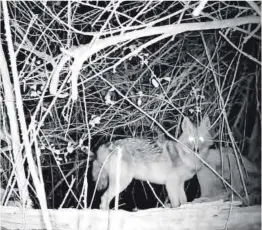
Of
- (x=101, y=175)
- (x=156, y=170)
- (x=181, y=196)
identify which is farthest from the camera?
(x=156, y=170)

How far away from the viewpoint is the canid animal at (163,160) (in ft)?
16.2

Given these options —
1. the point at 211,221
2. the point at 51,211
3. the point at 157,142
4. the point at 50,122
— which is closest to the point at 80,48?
the point at 51,211

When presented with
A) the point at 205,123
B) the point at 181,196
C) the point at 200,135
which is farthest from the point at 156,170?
the point at 205,123

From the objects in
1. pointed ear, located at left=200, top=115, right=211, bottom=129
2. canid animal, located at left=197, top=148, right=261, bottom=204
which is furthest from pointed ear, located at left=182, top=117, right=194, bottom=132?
canid animal, located at left=197, top=148, right=261, bottom=204

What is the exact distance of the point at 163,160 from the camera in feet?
17.0

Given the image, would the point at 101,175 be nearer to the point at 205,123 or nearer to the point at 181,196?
the point at 181,196

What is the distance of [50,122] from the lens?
16.0 feet

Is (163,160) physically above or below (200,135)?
below

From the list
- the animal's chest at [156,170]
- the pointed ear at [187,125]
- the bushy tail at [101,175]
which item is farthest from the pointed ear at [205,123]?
the bushy tail at [101,175]

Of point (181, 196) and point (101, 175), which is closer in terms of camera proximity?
point (101, 175)

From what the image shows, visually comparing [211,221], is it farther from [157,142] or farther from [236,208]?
[157,142]

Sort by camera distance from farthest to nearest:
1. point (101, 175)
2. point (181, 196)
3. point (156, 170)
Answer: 1. point (156, 170)
2. point (181, 196)
3. point (101, 175)

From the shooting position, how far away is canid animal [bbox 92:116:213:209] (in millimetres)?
4930

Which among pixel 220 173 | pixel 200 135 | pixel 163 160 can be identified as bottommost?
pixel 220 173
